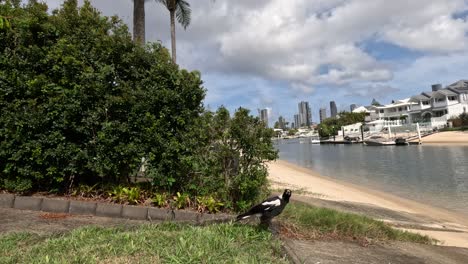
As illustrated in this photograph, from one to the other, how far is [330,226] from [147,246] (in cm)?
301

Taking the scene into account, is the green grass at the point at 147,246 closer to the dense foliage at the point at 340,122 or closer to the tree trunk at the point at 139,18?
the tree trunk at the point at 139,18

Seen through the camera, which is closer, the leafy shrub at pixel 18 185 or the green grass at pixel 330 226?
the green grass at pixel 330 226

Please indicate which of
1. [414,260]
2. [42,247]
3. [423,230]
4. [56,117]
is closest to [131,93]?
[56,117]

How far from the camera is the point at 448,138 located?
5438 centimetres

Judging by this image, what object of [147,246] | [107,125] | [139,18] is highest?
[139,18]

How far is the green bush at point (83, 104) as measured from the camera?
5879 mm

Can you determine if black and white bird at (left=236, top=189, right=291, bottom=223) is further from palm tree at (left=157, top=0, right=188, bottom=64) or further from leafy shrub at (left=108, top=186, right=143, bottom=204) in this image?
palm tree at (left=157, top=0, right=188, bottom=64)

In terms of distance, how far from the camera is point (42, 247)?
3.88 meters

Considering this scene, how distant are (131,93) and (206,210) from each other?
95.0 inches

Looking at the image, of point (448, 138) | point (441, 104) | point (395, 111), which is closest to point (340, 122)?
point (395, 111)

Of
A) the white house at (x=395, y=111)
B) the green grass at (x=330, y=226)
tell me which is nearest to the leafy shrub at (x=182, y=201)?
→ the green grass at (x=330, y=226)

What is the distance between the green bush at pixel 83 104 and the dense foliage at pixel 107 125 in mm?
18

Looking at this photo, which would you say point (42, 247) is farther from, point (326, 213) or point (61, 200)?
point (326, 213)

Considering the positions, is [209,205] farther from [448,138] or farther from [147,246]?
[448,138]
